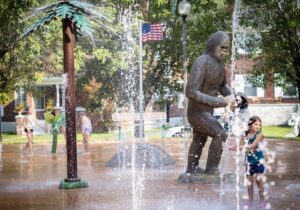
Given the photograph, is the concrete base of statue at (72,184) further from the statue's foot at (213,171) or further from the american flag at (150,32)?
the american flag at (150,32)

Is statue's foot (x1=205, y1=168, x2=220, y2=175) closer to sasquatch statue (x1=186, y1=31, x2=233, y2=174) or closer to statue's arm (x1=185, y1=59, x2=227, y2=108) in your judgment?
sasquatch statue (x1=186, y1=31, x2=233, y2=174)

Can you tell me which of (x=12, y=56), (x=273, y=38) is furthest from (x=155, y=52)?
(x=12, y=56)

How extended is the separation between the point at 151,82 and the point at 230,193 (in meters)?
22.5

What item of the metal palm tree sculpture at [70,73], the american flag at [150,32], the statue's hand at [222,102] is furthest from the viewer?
the american flag at [150,32]

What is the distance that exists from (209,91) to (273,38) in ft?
57.0

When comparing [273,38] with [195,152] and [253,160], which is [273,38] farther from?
[253,160]

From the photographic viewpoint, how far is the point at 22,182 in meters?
11.1

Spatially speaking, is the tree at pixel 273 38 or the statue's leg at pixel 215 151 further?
the tree at pixel 273 38

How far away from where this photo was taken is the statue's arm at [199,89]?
9258mm

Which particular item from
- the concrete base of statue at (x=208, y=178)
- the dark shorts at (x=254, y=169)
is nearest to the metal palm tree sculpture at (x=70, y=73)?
the concrete base of statue at (x=208, y=178)

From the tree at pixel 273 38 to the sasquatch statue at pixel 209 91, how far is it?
48.1 feet

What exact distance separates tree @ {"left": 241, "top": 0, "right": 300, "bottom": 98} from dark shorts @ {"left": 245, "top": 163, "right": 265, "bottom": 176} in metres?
16.7

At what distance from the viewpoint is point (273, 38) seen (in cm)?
2638

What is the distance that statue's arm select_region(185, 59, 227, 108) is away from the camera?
30.4ft
